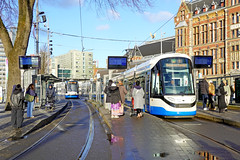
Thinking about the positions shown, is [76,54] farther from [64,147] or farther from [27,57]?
[64,147]

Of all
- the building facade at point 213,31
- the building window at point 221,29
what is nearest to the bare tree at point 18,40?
the building facade at point 213,31

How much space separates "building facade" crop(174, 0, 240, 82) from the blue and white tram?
65.6ft

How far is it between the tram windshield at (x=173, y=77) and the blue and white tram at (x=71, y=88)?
3561 centimetres

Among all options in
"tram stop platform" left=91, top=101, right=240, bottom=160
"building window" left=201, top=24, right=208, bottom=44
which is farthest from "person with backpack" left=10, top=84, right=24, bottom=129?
"building window" left=201, top=24, right=208, bottom=44

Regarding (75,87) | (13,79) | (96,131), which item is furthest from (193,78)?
(75,87)

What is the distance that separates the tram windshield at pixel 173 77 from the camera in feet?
42.4

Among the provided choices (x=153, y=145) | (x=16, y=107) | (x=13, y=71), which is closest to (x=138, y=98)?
(x=16, y=107)

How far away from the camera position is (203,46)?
54.4m

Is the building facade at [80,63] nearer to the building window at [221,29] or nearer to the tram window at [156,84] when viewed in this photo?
the building window at [221,29]

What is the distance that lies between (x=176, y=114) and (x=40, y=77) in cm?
1070

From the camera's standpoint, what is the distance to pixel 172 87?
12.9 m

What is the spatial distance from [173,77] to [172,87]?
0.49 m

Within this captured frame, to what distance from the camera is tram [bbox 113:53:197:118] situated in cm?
1265

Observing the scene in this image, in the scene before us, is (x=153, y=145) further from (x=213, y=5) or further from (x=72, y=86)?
(x=213, y=5)
